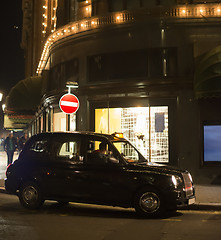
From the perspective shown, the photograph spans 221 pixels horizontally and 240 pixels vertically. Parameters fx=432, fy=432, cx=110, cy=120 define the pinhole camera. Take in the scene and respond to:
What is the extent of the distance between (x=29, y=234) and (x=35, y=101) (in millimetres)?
17533

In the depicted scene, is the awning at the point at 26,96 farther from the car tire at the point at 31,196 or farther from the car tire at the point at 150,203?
the car tire at the point at 150,203

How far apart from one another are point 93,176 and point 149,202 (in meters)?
1.36

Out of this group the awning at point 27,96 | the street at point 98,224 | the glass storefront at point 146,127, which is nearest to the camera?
the street at point 98,224

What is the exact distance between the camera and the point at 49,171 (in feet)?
32.7

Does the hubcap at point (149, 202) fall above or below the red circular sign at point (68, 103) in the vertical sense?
below

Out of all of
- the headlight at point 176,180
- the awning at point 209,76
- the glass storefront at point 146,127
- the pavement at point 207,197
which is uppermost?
the awning at point 209,76

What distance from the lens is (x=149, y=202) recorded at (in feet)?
30.1

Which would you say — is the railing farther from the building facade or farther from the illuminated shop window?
the illuminated shop window

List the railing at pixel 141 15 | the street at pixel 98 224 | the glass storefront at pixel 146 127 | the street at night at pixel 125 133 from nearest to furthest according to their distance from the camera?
the street at pixel 98 224, the street at night at pixel 125 133, the railing at pixel 141 15, the glass storefront at pixel 146 127

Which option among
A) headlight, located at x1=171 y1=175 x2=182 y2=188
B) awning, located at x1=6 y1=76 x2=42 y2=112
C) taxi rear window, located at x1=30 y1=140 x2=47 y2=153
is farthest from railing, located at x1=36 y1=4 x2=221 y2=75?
headlight, located at x1=171 y1=175 x2=182 y2=188

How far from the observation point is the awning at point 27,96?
24.4 m

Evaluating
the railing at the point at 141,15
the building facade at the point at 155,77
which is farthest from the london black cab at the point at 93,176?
the railing at the point at 141,15

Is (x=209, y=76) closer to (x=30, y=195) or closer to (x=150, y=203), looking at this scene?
(x=150, y=203)

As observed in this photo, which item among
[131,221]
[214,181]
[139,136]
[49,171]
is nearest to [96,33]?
[139,136]
